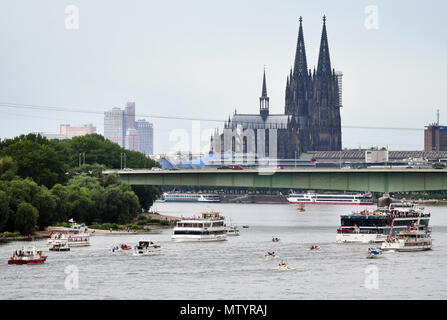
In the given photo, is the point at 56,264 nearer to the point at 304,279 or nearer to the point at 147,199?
the point at 304,279

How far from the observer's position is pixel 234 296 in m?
74.6

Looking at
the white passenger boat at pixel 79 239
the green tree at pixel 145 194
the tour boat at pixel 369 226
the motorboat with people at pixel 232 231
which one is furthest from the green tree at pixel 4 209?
the green tree at pixel 145 194

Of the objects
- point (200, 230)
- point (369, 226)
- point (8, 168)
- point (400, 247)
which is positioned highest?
point (8, 168)

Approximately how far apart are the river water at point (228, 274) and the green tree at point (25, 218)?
5358 millimetres

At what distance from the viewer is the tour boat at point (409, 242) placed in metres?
112

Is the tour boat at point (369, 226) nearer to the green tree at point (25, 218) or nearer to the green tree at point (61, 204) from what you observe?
the green tree at point (25, 218)

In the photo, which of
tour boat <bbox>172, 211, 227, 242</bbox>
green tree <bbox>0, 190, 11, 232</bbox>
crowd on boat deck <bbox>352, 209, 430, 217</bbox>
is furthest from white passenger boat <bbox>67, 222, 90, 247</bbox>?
crowd on boat deck <bbox>352, 209, 430, 217</bbox>

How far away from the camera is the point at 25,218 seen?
123m

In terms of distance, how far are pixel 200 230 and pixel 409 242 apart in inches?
1025

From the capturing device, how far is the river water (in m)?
76.6

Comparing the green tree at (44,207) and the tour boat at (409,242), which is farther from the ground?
the green tree at (44,207)

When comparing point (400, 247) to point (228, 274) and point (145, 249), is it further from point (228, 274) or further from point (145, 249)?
point (228, 274)

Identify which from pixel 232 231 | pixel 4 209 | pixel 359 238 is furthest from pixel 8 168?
pixel 359 238

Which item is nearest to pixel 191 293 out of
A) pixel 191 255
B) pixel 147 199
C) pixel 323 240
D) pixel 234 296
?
pixel 234 296
